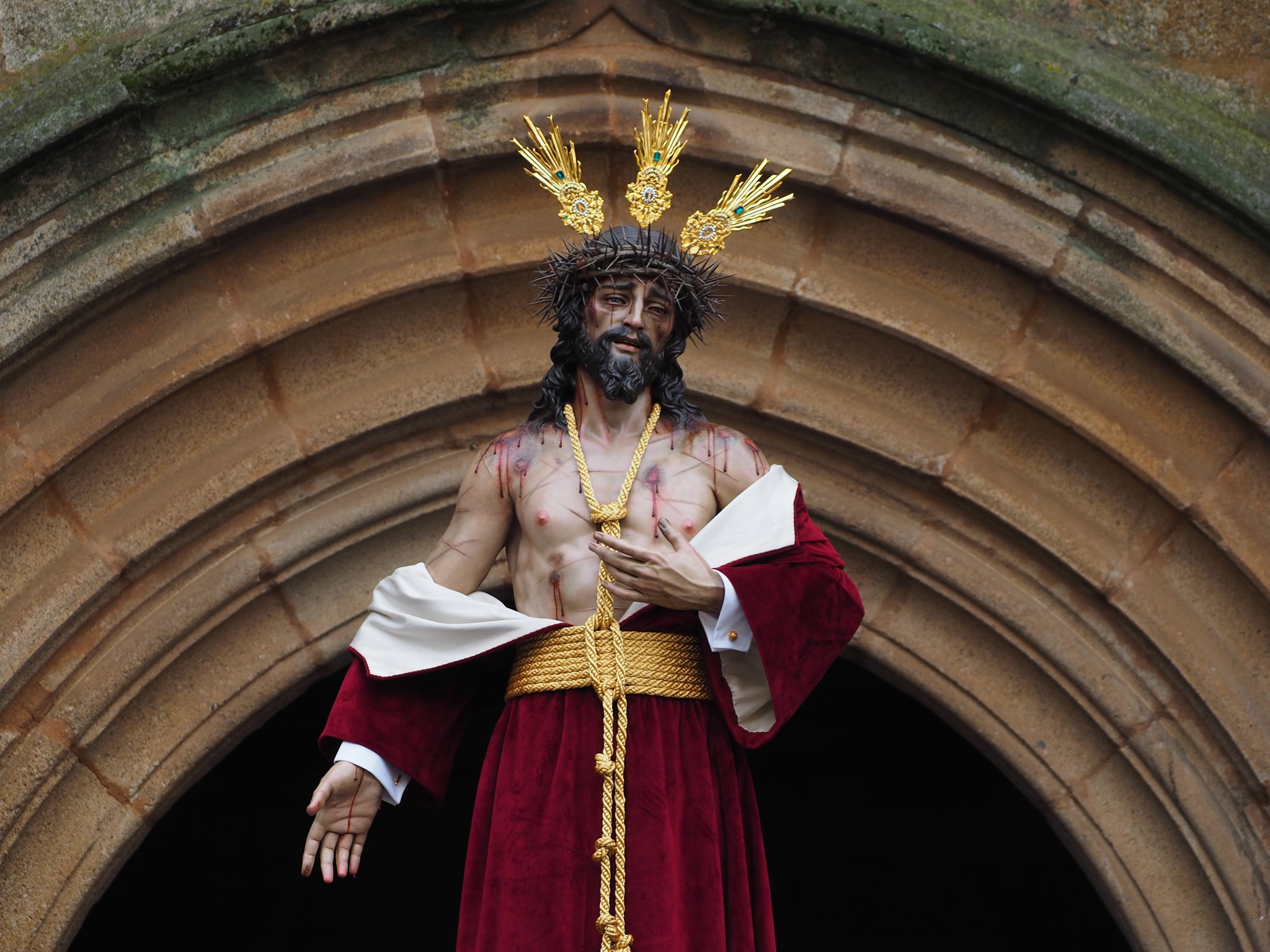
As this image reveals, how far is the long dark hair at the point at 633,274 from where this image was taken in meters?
4.12

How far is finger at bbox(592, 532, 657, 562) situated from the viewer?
3744 mm

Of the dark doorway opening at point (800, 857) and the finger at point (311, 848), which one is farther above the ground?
the dark doorway opening at point (800, 857)

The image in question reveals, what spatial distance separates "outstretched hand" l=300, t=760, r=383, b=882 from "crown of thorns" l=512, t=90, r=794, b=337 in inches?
40.0

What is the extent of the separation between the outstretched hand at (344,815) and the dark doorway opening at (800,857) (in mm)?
3194

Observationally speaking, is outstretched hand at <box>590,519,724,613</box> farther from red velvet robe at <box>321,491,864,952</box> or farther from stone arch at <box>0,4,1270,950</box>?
stone arch at <box>0,4,1270,950</box>

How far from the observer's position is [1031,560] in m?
5.31

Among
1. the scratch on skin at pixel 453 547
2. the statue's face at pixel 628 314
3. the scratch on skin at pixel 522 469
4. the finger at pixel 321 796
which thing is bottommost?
the finger at pixel 321 796

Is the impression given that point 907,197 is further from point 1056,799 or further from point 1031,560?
point 1056,799

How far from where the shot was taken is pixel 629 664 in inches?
154

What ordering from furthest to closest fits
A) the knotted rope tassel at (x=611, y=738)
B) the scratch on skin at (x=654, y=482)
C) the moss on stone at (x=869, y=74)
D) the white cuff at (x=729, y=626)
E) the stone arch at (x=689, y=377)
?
the stone arch at (x=689, y=377)
the moss on stone at (x=869, y=74)
the scratch on skin at (x=654, y=482)
the white cuff at (x=729, y=626)
the knotted rope tassel at (x=611, y=738)

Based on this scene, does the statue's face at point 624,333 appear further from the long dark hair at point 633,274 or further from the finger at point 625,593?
the finger at point 625,593

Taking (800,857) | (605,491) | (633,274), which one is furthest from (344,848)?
(800,857)

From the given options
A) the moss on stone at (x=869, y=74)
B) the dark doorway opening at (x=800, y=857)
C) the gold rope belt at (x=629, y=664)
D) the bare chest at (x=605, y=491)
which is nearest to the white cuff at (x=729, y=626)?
the gold rope belt at (x=629, y=664)

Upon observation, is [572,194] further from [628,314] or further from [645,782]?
[645,782]
